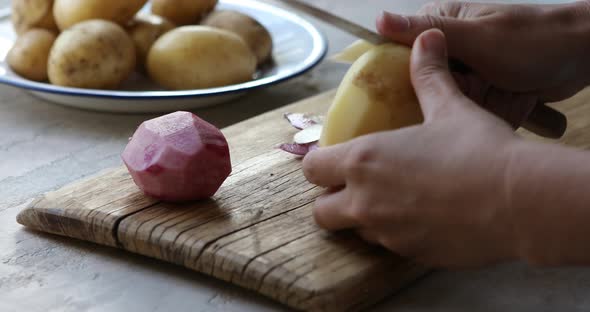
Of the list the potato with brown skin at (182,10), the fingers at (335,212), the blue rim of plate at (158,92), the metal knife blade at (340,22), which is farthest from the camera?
the potato with brown skin at (182,10)

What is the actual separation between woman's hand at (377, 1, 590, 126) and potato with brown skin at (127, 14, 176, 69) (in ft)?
1.90

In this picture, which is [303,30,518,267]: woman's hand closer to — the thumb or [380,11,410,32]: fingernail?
the thumb

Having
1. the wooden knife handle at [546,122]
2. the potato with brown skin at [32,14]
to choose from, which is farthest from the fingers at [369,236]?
the potato with brown skin at [32,14]

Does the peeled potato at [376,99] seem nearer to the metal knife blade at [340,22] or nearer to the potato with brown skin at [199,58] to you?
the metal knife blade at [340,22]

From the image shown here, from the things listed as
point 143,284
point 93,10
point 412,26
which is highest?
point 412,26

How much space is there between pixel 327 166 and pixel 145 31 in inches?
28.8

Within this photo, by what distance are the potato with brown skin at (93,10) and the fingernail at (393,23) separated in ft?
2.17

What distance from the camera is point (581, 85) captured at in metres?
1.16

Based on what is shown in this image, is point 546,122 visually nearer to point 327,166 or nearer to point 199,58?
point 327,166

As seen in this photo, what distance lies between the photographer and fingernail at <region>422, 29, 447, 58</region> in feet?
3.07

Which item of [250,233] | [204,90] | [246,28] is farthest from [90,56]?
[250,233]

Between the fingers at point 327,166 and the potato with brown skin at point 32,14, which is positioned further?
the potato with brown skin at point 32,14

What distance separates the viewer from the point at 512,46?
105 cm

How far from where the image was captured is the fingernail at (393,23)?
3.27 feet
